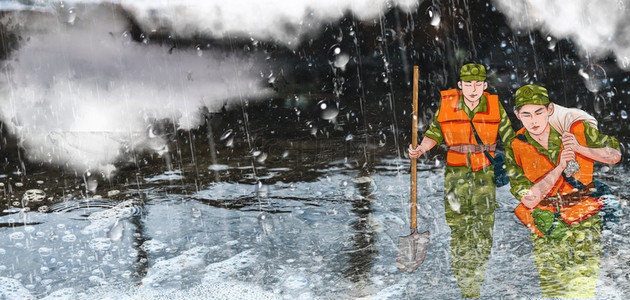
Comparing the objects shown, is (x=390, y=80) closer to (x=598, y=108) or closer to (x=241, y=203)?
(x=598, y=108)

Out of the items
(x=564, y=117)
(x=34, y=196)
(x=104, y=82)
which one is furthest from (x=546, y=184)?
(x=104, y=82)

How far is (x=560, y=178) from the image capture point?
2.43m

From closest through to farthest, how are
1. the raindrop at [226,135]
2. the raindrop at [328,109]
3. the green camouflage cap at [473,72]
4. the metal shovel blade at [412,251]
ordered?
1. the green camouflage cap at [473,72]
2. the metal shovel blade at [412,251]
3. the raindrop at [226,135]
4. the raindrop at [328,109]

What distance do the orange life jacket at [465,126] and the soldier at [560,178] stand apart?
277 millimetres

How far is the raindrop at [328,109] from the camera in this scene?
8.17 meters

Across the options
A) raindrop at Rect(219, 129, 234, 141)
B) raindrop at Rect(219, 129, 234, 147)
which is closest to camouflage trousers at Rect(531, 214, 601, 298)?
raindrop at Rect(219, 129, 234, 147)

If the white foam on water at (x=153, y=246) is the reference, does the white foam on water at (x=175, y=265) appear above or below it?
below

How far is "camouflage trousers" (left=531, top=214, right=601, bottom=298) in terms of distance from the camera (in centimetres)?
246

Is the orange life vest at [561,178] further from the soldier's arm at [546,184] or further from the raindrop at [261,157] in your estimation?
the raindrop at [261,157]

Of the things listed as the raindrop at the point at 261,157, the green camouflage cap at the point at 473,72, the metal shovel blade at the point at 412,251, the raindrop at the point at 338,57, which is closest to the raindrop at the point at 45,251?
the metal shovel blade at the point at 412,251

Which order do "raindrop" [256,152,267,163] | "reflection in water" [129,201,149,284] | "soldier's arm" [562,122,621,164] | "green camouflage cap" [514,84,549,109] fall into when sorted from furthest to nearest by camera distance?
"raindrop" [256,152,267,163], "reflection in water" [129,201,149,284], "green camouflage cap" [514,84,549,109], "soldier's arm" [562,122,621,164]

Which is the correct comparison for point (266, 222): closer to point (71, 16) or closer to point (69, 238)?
point (69, 238)

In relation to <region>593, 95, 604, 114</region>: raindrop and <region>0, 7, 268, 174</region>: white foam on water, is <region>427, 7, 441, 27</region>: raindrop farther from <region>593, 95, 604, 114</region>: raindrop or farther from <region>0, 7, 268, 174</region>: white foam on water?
<region>0, 7, 268, 174</region>: white foam on water

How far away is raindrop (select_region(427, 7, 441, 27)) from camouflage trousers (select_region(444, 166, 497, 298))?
607cm
